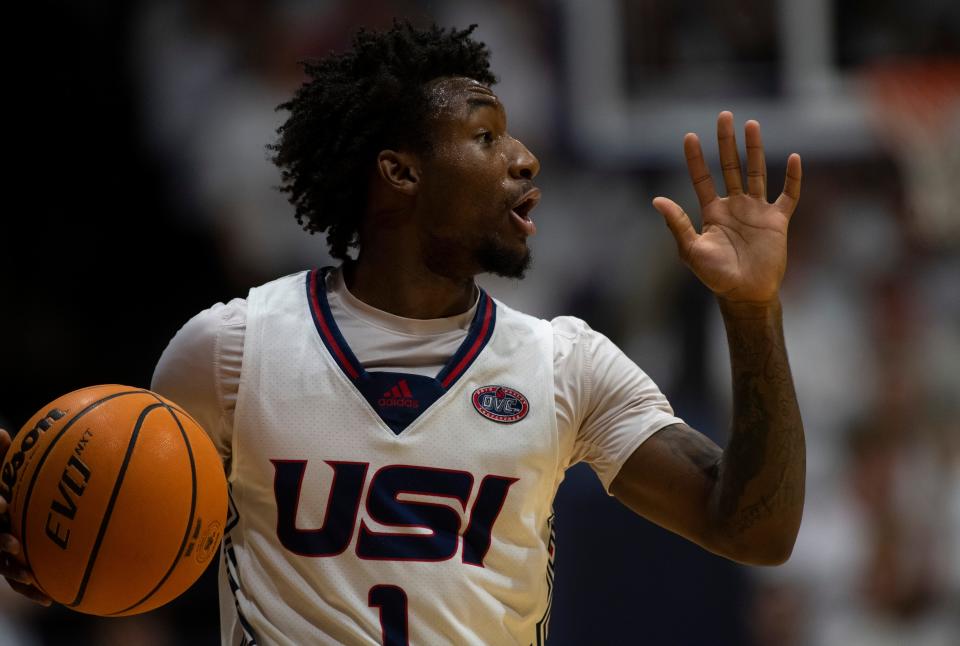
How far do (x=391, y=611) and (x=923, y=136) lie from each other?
7037mm

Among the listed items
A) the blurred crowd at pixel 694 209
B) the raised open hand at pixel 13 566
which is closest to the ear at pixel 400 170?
the raised open hand at pixel 13 566

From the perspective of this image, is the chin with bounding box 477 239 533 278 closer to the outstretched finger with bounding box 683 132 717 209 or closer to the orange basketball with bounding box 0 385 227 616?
the outstretched finger with bounding box 683 132 717 209

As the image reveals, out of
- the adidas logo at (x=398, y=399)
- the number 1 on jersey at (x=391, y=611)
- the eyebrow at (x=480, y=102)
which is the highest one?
the eyebrow at (x=480, y=102)

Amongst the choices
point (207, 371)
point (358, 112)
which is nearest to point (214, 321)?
point (207, 371)

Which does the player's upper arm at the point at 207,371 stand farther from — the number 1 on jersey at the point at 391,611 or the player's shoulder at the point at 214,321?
the number 1 on jersey at the point at 391,611

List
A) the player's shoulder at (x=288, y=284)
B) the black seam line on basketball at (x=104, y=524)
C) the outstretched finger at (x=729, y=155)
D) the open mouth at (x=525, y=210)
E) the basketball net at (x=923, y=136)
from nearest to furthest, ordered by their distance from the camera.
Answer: the black seam line on basketball at (x=104, y=524) → the outstretched finger at (x=729, y=155) → the open mouth at (x=525, y=210) → the player's shoulder at (x=288, y=284) → the basketball net at (x=923, y=136)

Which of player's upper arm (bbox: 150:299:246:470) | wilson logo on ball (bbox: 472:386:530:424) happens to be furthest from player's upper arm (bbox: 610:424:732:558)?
player's upper arm (bbox: 150:299:246:470)

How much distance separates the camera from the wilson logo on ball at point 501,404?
11.7 ft

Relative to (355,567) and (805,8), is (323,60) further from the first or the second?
(805,8)

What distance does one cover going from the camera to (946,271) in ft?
29.6

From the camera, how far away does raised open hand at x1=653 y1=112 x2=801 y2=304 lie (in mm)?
3352

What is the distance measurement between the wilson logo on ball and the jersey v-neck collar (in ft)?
0.29

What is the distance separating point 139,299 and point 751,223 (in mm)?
6375

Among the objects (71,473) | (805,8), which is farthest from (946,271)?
(71,473)
